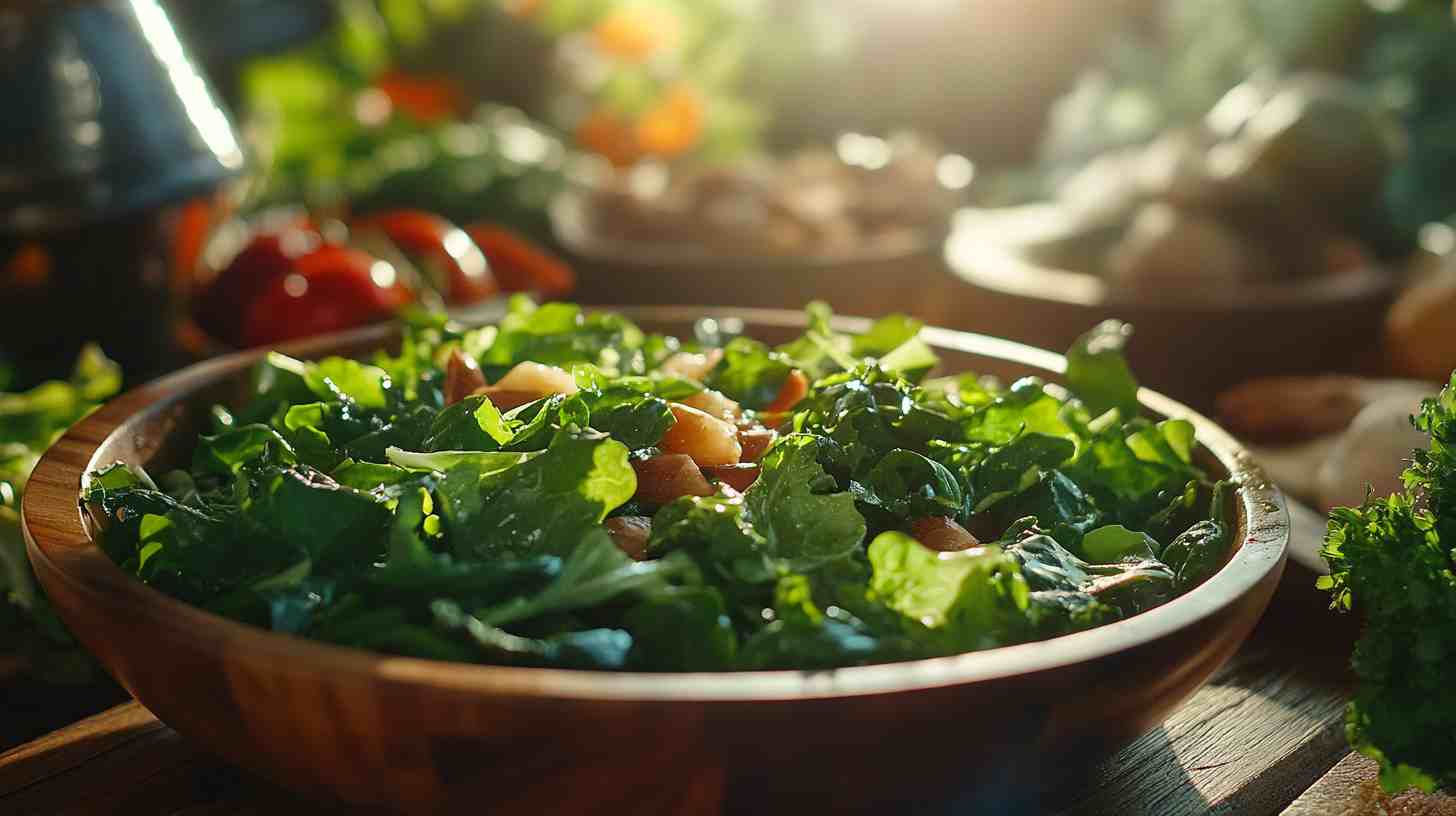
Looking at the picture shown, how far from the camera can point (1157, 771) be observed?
1.13m

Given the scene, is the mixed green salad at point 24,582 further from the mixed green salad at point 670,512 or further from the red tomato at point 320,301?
the red tomato at point 320,301

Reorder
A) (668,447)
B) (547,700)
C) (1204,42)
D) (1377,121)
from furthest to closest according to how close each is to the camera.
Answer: (1204,42)
(1377,121)
(668,447)
(547,700)

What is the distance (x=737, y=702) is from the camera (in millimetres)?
754

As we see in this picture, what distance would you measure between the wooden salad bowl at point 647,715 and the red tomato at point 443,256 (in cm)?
177

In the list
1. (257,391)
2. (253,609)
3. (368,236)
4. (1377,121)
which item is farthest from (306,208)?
(253,609)

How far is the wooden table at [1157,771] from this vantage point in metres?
1.08

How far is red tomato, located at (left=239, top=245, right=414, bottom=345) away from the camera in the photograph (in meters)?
2.28

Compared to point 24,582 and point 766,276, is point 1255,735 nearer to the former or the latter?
point 24,582

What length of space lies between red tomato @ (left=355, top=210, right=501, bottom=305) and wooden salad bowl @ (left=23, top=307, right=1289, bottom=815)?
1774 millimetres

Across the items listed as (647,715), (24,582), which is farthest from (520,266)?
(647,715)

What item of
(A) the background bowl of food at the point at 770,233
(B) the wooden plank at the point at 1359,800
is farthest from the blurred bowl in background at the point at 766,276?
(B) the wooden plank at the point at 1359,800

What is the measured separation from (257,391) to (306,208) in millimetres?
2305

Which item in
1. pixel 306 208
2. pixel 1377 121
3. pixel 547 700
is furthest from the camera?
pixel 306 208

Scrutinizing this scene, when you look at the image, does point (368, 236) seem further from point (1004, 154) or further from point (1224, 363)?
point (1004, 154)
